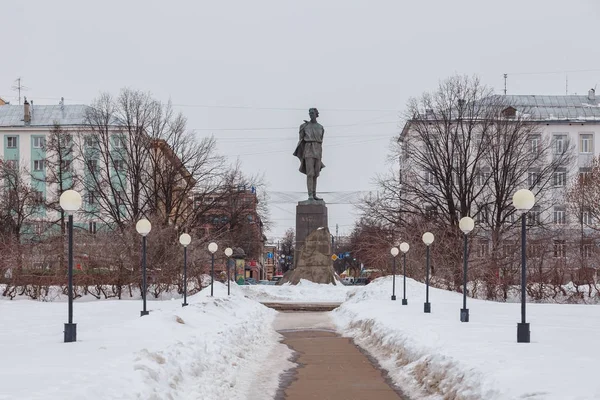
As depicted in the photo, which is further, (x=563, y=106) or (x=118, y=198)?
(x=563, y=106)

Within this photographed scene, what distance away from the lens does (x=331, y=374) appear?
14.1m

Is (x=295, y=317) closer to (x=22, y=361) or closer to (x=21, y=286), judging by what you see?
(x=21, y=286)

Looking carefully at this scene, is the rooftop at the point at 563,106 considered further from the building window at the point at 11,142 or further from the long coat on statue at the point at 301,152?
the building window at the point at 11,142

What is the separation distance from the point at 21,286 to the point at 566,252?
85.6 feet

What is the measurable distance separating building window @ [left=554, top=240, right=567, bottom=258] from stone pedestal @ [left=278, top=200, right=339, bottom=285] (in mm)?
11202

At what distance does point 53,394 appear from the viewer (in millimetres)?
8156

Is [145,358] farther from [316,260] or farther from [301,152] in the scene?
[301,152]

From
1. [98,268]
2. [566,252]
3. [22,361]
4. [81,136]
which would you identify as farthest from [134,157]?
[22,361]

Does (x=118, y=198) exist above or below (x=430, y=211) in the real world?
above

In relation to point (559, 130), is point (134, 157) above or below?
below

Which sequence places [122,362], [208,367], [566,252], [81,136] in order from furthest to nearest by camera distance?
[81,136] < [566,252] < [208,367] < [122,362]

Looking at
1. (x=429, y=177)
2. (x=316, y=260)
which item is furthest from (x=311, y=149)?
(x=429, y=177)

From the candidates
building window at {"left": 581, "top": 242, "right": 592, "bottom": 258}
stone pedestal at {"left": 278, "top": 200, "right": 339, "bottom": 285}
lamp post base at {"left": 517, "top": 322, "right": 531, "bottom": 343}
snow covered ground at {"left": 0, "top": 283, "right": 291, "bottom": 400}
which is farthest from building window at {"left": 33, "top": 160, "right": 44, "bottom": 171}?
lamp post base at {"left": 517, "top": 322, "right": 531, "bottom": 343}

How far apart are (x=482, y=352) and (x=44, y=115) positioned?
71681mm
